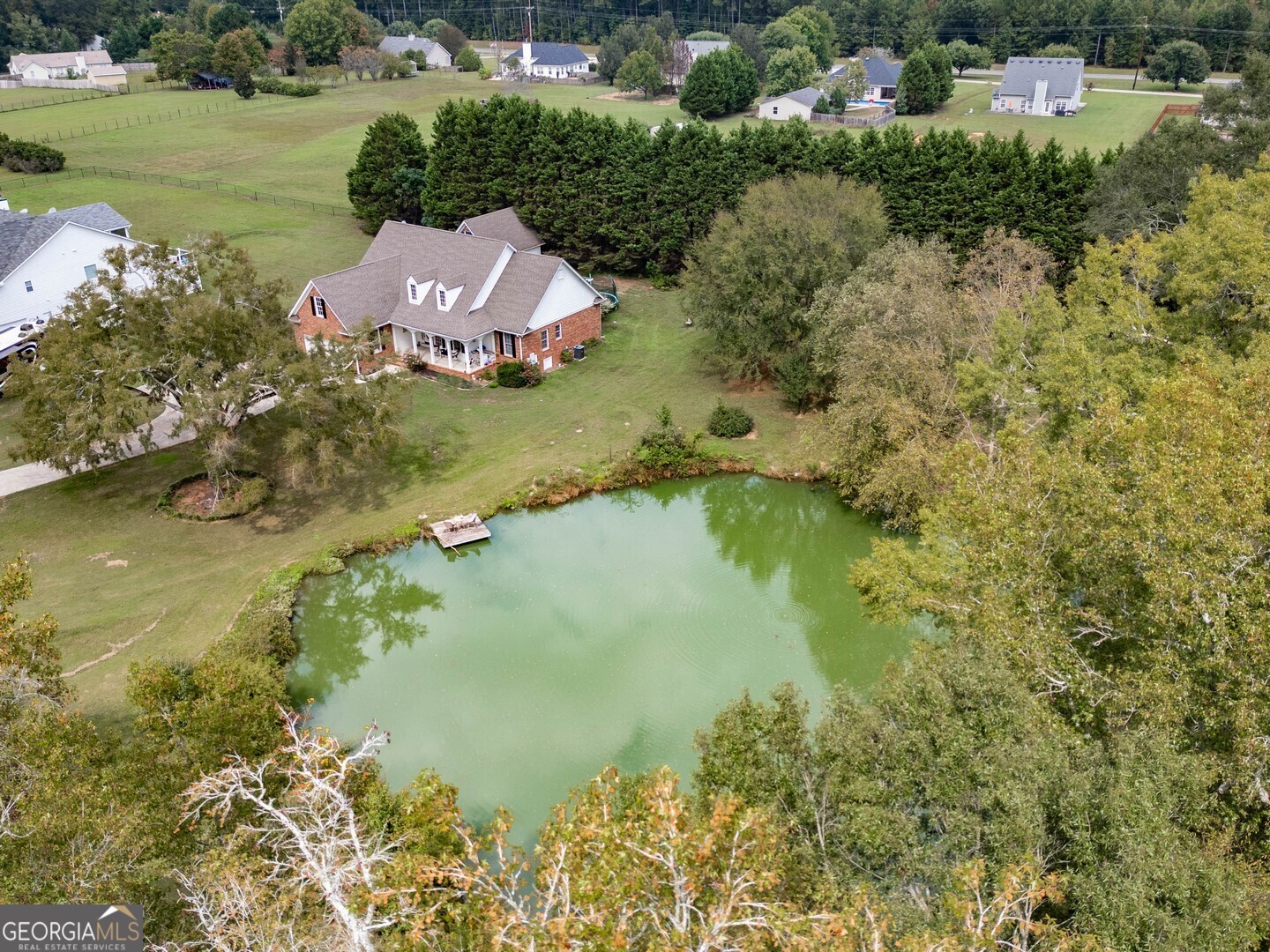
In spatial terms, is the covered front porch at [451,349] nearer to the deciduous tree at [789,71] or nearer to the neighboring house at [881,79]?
the deciduous tree at [789,71]

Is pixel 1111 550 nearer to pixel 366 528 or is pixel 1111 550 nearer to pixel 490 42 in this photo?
pixel 366 528

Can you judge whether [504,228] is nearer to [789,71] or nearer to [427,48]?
[789,71]

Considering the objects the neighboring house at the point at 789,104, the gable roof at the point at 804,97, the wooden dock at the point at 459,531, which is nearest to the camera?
the wooden dock at the point at 459,531

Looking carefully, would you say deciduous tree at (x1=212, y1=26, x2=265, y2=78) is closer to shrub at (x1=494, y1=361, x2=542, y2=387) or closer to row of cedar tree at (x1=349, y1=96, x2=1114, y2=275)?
row of cedar tree at (x1=349, y1=96, x2=1114, y2=275)

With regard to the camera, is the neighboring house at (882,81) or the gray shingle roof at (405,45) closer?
the neighboring house at (882,81)

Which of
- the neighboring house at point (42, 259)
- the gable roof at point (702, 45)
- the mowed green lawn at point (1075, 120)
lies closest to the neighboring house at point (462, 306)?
the neighboring house at point (42, 259)
